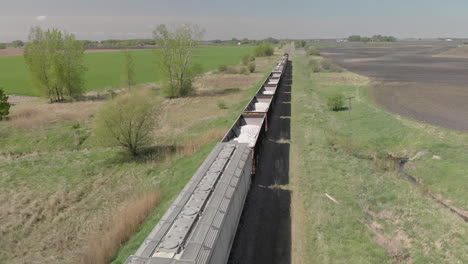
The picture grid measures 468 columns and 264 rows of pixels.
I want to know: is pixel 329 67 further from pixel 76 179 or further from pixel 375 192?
pixel 76 179

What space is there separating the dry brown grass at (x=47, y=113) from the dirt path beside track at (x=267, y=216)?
2844cm

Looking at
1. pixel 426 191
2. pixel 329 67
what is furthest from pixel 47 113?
pixel 329 67

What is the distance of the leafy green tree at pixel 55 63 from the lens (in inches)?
1732

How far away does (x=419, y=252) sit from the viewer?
11.8 m

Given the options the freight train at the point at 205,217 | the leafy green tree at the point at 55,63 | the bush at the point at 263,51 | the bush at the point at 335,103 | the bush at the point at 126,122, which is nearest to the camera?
the freight train at the point at 205,217

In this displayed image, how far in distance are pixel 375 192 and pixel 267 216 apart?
7509mm

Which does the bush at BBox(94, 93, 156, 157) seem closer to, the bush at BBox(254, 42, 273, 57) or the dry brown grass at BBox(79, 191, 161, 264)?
the dry brown grass at BBox(79, 191, 161, 264)

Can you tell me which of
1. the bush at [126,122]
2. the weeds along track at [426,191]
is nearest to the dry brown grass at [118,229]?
the bush at [126,122]

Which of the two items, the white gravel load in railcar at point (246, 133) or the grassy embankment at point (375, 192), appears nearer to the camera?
the grassy embankment at point (375, 192)

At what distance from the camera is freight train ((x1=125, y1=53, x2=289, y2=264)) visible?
7770mm

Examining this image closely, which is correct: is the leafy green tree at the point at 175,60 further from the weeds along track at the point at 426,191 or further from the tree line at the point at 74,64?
the weeds along track at the point at 426,191

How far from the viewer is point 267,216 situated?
14.3 m

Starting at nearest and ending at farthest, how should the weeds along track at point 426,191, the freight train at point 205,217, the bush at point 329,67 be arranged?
the freight train at point 205,217
the weeds along track at point 426,191
the bush at point 329,67

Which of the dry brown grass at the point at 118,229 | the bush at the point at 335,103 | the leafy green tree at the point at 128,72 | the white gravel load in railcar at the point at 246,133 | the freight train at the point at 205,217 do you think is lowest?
the dry brown grass at the point at 118,229
